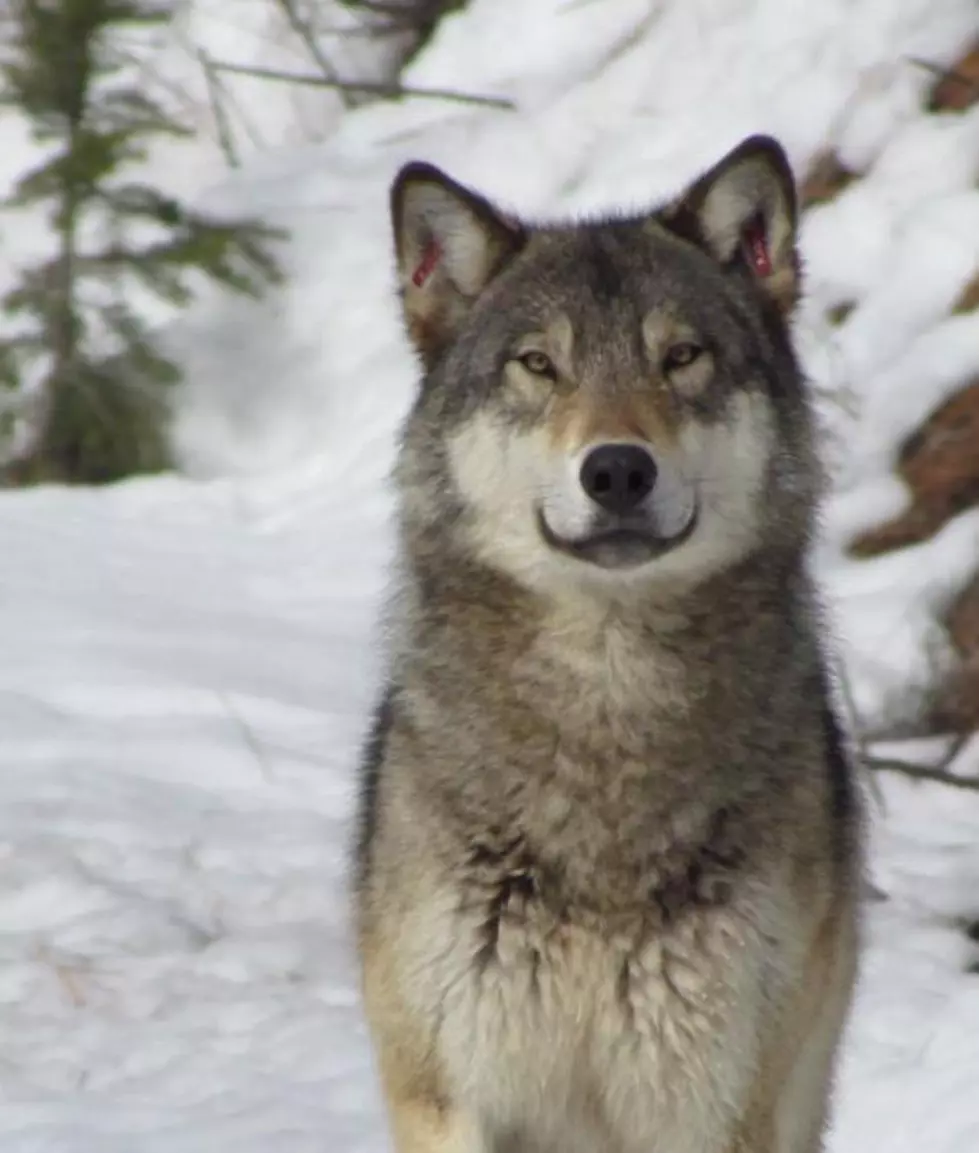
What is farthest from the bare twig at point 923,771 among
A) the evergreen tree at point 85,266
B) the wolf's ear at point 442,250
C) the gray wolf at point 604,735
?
the evergreen tree at point 85,266

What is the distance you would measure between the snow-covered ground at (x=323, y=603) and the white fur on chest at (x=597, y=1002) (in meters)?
1.38

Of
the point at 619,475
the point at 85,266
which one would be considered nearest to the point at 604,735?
the point at 619,475

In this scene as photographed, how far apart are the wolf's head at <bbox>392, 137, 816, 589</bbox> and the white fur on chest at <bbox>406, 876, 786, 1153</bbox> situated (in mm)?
636

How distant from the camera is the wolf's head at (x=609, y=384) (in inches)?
176

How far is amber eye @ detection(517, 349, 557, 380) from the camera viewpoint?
462 cm

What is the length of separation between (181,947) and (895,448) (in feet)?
11.2

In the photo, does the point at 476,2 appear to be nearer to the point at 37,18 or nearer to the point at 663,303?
the point at 37,18

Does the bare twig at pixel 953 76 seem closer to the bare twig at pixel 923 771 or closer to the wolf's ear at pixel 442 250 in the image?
the bare twig at pixel 923 771

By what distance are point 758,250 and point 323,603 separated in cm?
535

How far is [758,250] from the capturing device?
16.3 ft

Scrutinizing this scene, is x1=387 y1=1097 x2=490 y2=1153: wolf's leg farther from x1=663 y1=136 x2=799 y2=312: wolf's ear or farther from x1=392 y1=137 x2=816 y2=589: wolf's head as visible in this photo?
x1=663 y1=136 x2=799 y2=312: wolf's ear

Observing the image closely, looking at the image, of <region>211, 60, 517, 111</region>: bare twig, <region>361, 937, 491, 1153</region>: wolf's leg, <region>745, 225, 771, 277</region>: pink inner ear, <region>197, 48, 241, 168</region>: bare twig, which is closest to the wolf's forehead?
<region>745, 225, 771, 277</region>: pink inner ear

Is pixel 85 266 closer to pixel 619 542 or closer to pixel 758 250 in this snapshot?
pixel 758 250

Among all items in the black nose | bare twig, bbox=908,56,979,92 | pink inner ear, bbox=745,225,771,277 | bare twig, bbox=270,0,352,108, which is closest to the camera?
the black nose
